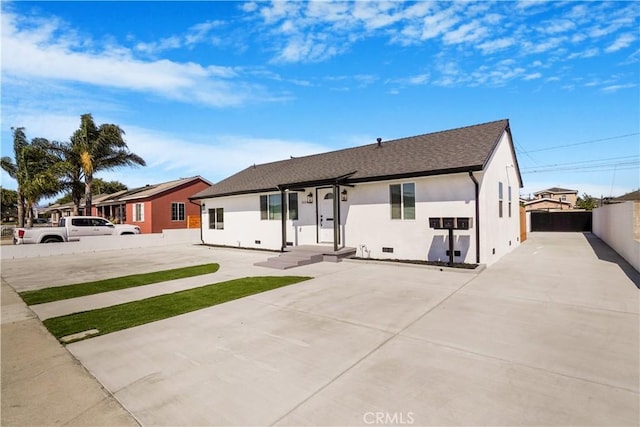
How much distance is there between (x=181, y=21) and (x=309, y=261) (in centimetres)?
864

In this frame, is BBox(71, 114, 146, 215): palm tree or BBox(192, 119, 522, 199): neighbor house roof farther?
BBox(71, 114, 146, 215): palm tree

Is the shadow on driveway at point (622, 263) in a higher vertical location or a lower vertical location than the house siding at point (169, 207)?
lower

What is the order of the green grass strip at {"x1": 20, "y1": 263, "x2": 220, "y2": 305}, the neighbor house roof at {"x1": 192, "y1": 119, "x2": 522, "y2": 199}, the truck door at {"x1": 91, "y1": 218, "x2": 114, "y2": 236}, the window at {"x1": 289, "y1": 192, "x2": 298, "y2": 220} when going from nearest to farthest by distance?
the green grass strip at {"x1": 20, "y1": 263, "x2": 220, "y2": 305} < the neighbor house roof at {"x1": 192, "y1": 119, "x2": 522, "y2": 199} < the window at {"x1": 289, "y1": 192, "x2": 298, "y2": 220} < the truck door at {"x1": 91, "y1": 218, "x2": 114, "y2": 236}

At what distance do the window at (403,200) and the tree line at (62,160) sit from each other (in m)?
21.6

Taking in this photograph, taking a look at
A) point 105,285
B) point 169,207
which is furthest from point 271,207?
point 169,207

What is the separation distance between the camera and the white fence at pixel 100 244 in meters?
14.3

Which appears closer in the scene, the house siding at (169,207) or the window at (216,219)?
the window at (216,219)

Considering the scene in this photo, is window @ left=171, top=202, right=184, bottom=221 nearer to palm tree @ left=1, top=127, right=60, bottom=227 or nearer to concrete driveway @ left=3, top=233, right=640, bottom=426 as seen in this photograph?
palm tree @ left=1, top=127, right=60, bottom=227

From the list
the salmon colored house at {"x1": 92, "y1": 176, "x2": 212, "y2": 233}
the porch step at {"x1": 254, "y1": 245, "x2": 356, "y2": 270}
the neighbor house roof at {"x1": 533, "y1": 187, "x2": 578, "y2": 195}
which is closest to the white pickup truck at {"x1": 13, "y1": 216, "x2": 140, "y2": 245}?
the salmon colored house at {"x1": 92, "y1": 176, "x2": 212, "y2": 233}

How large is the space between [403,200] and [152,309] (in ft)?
25.9

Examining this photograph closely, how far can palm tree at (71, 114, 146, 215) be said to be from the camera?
2173 centimetres

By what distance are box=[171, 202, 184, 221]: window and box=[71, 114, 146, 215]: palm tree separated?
17.6ft

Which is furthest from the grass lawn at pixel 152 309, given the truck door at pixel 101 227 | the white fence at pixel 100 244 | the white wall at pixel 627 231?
the truck door at pixel 101 227

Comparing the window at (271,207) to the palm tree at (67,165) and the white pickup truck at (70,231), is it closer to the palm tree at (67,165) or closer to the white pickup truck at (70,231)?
the white pickup truck at (70,231)
